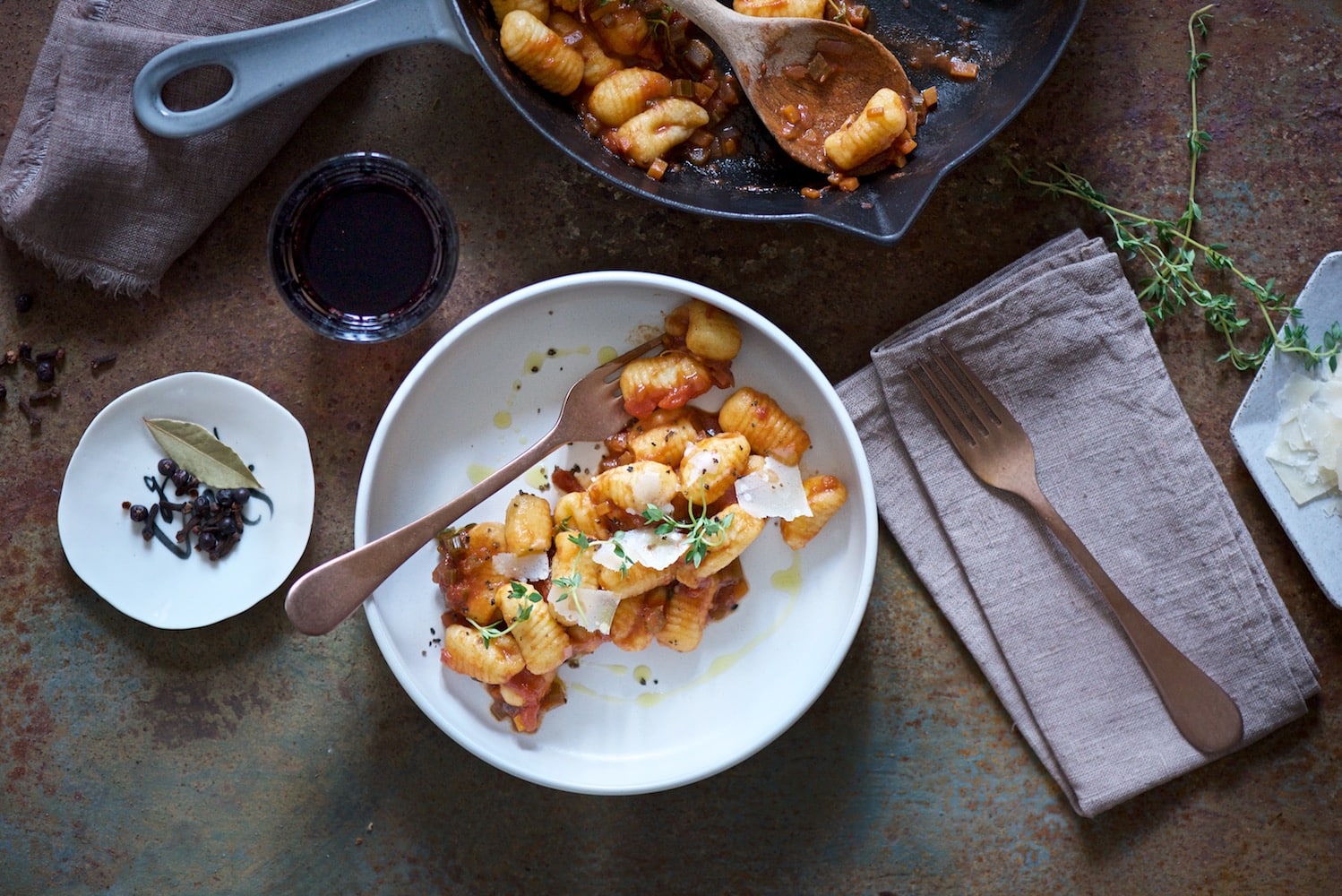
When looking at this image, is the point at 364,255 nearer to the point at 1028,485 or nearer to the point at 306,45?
the point at 306,45

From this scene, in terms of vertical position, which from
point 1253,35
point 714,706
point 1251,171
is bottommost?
point 714,706

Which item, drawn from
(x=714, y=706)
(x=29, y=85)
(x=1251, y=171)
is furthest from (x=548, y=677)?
(x=1251, y=171)

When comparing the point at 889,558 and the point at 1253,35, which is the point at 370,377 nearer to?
the point at 889,558

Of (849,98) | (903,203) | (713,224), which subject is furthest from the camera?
(713,224)

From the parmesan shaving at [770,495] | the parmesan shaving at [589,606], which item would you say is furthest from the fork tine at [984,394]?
the parmesan shaving at [589,606]

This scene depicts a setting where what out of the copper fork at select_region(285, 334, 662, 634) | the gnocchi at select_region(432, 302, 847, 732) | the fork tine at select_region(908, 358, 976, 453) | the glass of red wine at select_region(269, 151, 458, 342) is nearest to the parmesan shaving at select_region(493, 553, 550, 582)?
the gnocchi at select_region(432, 302, 847, 732)

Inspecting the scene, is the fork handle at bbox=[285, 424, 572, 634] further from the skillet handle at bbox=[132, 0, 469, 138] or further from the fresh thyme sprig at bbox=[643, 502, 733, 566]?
the skillet handle at bbox=[132, 0, 469, 138]

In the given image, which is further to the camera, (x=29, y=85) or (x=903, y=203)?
(x=29, y=85)

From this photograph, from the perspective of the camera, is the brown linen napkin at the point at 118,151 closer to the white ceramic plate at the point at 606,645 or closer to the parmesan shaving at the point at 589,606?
the white ceramic plate at the point at 606,645
